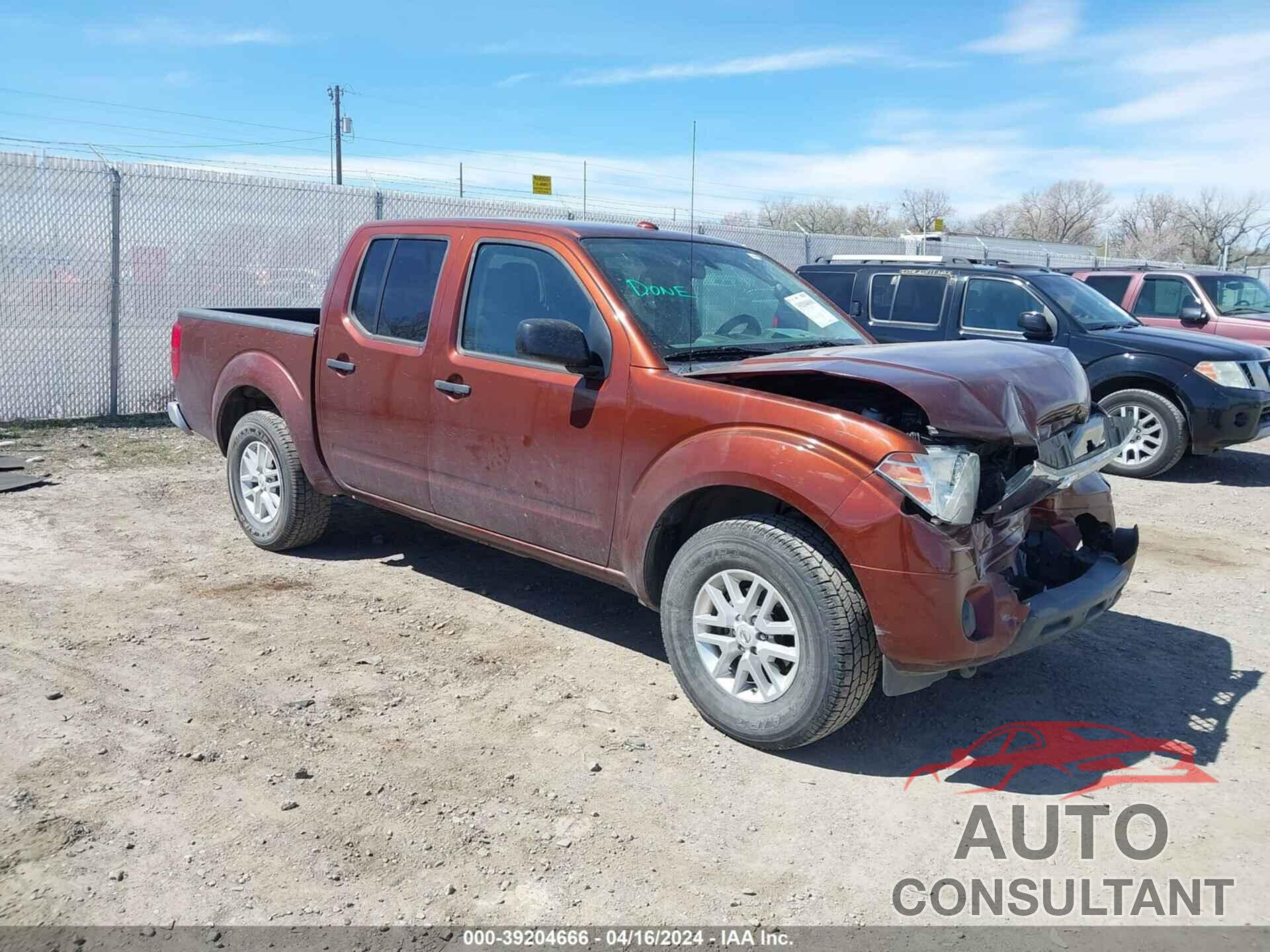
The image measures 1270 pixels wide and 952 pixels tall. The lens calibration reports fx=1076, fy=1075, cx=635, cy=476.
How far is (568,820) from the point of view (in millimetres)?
3398

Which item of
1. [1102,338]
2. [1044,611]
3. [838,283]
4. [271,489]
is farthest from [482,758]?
[838,283]

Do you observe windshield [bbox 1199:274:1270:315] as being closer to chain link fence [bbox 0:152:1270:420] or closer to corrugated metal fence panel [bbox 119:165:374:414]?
chain link fence [bbox 0:152:1270:420]

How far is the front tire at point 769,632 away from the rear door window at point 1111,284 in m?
10.2

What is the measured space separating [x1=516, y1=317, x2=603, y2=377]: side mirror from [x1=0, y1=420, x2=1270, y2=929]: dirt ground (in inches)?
53.2

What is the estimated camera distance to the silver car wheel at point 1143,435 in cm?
923

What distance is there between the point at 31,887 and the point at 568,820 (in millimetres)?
1512

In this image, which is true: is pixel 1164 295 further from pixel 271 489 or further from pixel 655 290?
pixel 271 489

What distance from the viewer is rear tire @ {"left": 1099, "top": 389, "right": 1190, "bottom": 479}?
9.12m

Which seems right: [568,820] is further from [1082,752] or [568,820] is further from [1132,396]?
[1132,396]

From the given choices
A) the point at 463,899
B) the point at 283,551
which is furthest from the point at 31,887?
the point at 283,551

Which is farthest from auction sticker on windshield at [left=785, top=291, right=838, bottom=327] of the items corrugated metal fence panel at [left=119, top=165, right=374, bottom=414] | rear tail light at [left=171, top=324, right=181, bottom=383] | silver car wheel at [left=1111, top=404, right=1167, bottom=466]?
corrugated metal fence panel at [left=119, top=165, right=374, bottom=414]

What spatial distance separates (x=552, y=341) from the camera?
419 centimetres

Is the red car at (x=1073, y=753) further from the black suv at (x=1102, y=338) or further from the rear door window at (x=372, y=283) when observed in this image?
the black suv at (x=1102, y=338)

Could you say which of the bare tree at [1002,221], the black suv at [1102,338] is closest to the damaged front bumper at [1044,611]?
the black suv at [1102,338]
